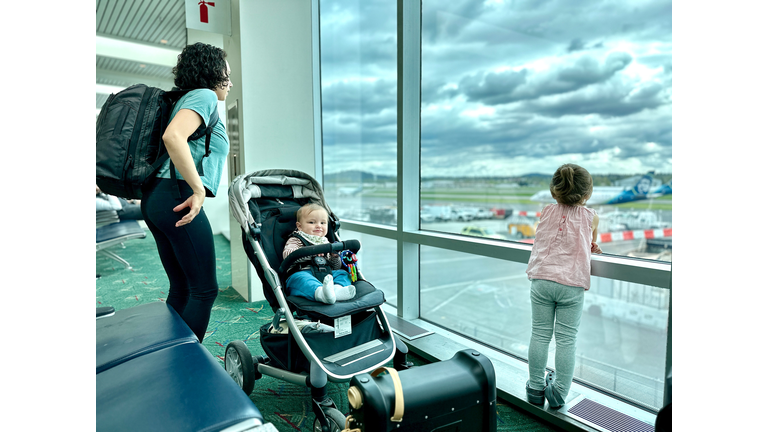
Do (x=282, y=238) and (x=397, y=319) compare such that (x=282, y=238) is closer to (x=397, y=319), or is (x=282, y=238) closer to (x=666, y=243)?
(x=397, y=319)

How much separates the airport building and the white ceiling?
305 centimetres

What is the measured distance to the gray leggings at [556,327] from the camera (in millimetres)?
1776

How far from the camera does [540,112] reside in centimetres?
338

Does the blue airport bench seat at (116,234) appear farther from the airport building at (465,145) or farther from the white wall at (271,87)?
the white wall at (271,87)

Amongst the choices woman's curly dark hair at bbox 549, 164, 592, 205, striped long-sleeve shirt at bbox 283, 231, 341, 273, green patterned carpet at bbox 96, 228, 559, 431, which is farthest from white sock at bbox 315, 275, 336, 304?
woman's curly dark hair at bbox 549, 164, 592, 205

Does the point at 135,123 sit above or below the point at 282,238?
above

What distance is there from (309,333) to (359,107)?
8.20 ft

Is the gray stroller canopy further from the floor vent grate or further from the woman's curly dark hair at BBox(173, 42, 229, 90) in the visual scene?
the floor vent grate

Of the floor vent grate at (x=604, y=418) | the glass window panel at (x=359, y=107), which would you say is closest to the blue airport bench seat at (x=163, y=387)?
the floor vent grate at (x=604, y=418)

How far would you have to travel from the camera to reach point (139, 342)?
50.2 inches

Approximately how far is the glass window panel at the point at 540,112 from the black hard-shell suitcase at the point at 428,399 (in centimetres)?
105

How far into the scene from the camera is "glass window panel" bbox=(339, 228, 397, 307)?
3.15 m
